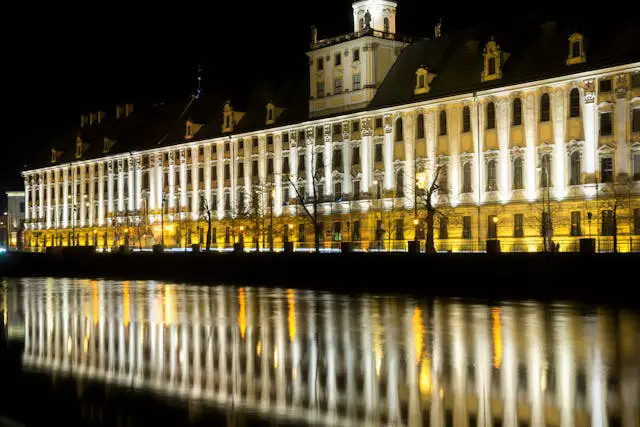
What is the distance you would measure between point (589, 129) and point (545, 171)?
4695mm

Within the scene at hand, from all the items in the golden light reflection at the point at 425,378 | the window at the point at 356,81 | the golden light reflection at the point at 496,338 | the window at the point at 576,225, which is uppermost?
the window at the point at 356,81

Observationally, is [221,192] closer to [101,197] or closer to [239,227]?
[239,227]

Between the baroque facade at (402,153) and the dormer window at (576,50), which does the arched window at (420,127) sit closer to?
the baroque facade at (402,153)

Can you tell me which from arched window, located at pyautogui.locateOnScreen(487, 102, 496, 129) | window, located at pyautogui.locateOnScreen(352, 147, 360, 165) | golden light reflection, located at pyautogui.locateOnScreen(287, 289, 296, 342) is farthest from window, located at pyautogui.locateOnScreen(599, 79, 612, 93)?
golden light reflection, located at pyautogui.locateOnScreen(287, 289, 296, 342)

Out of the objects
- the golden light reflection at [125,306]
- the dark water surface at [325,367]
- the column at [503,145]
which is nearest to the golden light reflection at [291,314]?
the dark water surface at [325,367]

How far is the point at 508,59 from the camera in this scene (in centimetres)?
7694

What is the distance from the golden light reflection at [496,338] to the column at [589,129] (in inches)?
1426

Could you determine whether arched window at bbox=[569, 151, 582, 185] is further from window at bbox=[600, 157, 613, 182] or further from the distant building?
the distant building

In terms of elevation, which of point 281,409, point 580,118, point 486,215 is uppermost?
point 580,118

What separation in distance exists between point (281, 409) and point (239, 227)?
272 feet

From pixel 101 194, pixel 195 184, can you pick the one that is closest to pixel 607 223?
pixel 195 184

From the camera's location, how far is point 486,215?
250ft

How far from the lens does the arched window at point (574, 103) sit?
70625 mm

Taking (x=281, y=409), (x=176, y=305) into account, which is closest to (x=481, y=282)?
(x=176, y=305)
